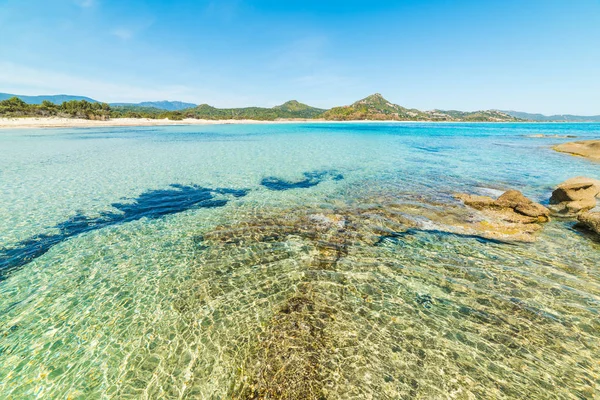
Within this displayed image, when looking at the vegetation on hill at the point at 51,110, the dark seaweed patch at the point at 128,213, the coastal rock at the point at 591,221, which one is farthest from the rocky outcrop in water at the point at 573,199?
the vegetation on hill at the point at 51,110

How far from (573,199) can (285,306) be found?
57.8 ft

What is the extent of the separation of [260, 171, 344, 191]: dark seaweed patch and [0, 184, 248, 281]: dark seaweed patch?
8.29 feet

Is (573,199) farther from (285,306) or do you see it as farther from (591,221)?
(285,306)

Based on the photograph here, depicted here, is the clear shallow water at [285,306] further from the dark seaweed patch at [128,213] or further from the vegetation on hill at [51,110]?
the vegetation on hill at [51,110]

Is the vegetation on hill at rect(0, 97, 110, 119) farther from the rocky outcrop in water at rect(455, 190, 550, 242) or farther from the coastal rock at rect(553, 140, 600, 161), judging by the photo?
the coastal rock at rect(553, 140, 600, 161)

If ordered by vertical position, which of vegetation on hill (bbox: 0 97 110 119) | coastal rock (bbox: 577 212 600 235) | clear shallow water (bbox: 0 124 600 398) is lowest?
clear shallow water (bbox: 0 124 600 398)

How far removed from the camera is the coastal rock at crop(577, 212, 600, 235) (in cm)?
1048

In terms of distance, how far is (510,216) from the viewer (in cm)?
1234

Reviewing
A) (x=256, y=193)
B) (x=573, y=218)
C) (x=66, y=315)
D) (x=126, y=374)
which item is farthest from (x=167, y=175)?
(x=573, y=218)

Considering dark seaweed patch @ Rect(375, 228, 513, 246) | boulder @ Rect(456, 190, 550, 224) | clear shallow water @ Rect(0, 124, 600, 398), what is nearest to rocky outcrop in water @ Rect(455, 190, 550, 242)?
boulder @ Rect(456, 190, 550, 224)

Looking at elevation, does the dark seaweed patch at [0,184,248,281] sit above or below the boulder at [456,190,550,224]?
below

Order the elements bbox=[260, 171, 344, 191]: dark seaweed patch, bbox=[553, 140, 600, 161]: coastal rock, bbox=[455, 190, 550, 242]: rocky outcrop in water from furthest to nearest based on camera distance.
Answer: bbox=[553, 140, 600, 161]: coastal rock < bbox=[260, 171, 344, 191]: dark seaweed patch < bbox=[455, 190, 550, 242]: rocky outcrop in water

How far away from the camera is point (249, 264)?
8.91m

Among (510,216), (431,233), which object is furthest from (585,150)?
(431,233)
